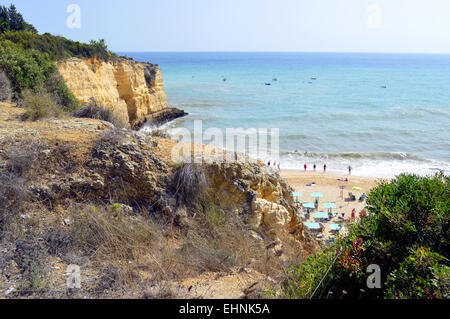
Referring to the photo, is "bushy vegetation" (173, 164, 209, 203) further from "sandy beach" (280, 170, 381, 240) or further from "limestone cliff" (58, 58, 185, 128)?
"sandy beach" (280, 170, 381, 240)

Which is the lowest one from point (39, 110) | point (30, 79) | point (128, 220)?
point (128, 220)

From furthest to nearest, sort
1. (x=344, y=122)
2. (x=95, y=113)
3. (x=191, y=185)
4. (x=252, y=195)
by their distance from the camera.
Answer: (x=344, y=122)
(x=95, y=113)
(x=252, y=195)
(x=191, y=185)

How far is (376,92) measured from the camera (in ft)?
198

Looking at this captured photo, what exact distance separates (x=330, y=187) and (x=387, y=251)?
727 inches

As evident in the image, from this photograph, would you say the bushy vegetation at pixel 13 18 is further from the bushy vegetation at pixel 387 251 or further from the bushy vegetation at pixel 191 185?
the bushy vegetation at pixel 387 251

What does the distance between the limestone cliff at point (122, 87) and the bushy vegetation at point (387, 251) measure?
10674 mm

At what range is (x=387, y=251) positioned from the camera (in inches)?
147

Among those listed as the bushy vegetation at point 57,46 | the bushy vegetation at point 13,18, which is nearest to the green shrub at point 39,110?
the bushy vegetation at point 57,46

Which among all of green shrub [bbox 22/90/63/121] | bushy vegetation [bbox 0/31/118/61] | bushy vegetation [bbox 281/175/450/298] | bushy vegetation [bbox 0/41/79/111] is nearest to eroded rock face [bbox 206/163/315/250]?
bushy vegetation [bbox 281/175/450/298]

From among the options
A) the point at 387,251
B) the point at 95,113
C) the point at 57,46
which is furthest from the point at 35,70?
the point at 387,251

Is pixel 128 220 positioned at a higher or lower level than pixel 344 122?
higher

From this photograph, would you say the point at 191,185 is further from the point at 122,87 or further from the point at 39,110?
the point at 122,87

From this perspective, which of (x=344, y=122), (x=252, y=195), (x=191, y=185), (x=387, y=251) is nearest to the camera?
(x=387, y=251)

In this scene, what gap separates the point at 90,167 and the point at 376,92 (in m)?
64.6
